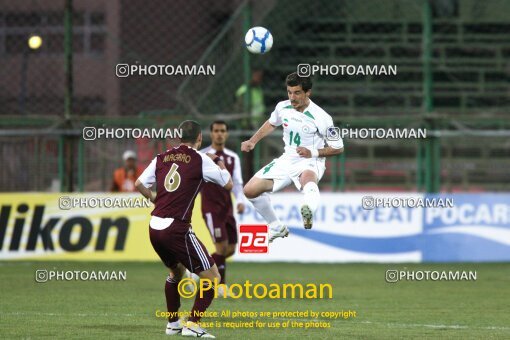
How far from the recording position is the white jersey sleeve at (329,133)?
12.4 meters

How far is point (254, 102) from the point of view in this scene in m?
21.2

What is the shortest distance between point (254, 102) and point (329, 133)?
8822 millimetres

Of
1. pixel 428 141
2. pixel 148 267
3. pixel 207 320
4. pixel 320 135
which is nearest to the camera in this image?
pixel 207 320

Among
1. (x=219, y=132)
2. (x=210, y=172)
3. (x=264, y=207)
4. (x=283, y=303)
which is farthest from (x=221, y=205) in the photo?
(x=210, y=172)

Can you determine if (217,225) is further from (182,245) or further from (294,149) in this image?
(182,245)

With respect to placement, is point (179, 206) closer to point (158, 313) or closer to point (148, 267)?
point (158, 313)

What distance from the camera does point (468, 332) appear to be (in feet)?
35.4

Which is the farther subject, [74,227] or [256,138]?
[74,227]

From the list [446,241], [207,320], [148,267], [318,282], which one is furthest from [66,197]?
[207,320]

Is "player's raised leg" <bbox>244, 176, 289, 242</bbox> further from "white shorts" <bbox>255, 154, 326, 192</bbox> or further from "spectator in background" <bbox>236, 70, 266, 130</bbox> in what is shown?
"spectator in background" <bbox>236, 70, 266, 130</bbox>

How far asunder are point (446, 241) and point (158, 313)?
8424mm

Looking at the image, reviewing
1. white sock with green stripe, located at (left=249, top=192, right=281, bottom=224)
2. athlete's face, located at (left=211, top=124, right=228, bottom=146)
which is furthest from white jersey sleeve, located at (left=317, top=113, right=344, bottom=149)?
athlete's face, located at (left=211, top=124, right=228, bottom=146)

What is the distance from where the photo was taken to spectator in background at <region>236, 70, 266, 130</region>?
19938 mm

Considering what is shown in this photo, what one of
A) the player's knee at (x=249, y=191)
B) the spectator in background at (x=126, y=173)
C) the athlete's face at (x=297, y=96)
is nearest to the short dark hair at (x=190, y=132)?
the athlete's face at (x=297, y=96)
